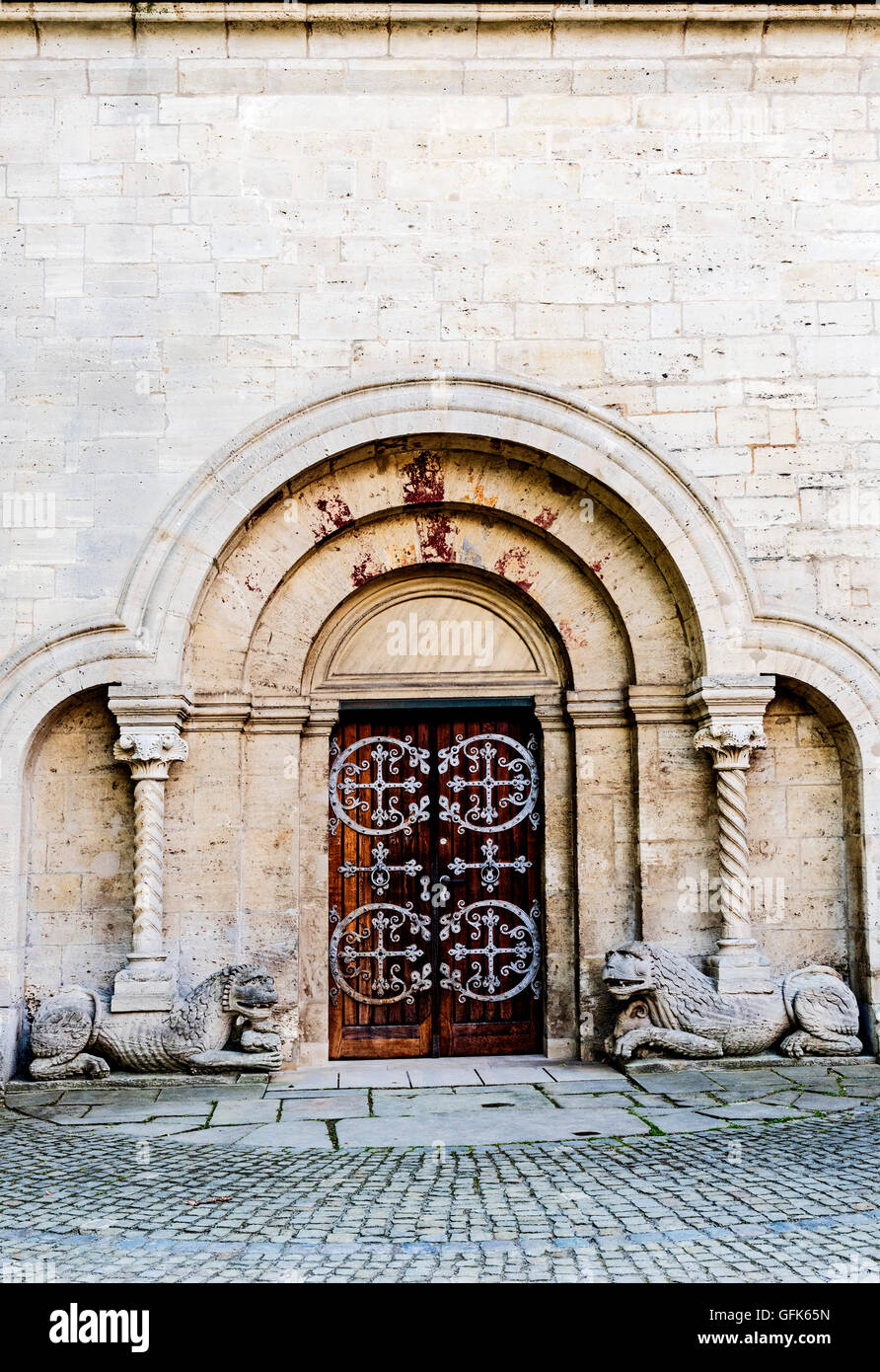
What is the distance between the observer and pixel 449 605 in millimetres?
7234

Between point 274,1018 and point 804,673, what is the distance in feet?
11.9

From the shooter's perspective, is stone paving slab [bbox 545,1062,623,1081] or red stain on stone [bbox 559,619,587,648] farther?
red stain on stone [bbox 559,619,587,648]

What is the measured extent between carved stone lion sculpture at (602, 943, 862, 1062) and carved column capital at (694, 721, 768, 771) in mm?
1151

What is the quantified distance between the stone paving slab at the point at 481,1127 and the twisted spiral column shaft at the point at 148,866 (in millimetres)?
1630

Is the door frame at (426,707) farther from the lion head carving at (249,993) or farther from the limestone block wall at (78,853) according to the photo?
the limestone block wall at (78,853)

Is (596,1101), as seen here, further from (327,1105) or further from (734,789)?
(734,789)

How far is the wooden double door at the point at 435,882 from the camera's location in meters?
6.91

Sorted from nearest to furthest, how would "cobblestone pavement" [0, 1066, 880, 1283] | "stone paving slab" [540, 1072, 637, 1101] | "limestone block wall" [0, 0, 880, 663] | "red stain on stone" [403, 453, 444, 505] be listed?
"cobblestone pavement" [0, 1066, 880, 1283], "stone paving slab" [540, 1072, 637, 1101], "limestone block wall" [0, 0, 880, 663], "red stain on stone" [403, 453, 444, 505]

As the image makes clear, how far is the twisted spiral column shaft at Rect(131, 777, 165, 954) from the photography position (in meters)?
6.32

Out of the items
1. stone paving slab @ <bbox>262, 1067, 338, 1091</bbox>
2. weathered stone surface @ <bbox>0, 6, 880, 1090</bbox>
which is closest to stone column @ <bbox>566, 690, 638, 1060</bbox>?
weathered stone surface @ <bbox>0, 6, 880, 1090</bbox>

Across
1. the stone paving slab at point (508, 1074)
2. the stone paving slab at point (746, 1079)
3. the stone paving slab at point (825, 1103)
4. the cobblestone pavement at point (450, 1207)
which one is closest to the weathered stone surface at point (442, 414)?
the stone paving slab at point (508, 1074)

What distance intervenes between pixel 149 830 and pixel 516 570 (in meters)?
2.68

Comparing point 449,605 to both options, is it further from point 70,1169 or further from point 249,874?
point 70,1169

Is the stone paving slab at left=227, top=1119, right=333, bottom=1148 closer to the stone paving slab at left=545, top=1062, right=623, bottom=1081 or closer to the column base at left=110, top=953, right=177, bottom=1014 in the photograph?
the column base at left=110, top=953, right=177, bottom=1014
